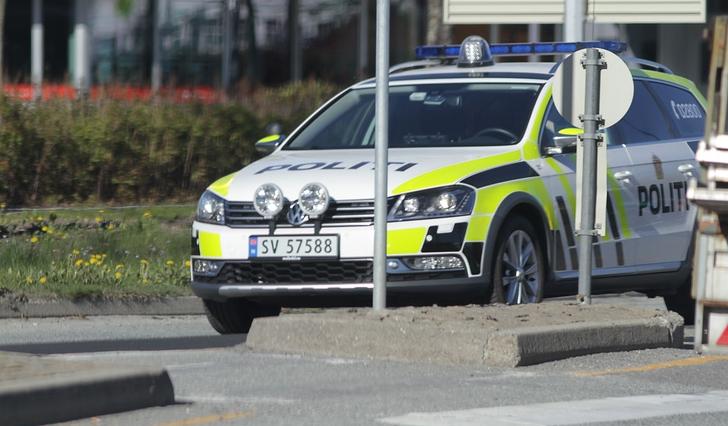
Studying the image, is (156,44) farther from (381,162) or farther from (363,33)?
(381,162)

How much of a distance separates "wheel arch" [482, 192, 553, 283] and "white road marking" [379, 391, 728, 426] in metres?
2.22

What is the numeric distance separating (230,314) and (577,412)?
384 centimetres

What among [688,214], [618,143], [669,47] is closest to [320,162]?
[618,143]

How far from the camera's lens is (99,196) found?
55.7 ft

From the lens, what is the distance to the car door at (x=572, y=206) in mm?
10562

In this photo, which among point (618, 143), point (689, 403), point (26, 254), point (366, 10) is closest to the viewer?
point (689, 403)

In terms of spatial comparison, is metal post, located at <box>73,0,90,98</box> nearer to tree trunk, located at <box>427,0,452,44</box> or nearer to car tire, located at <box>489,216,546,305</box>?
tree trunk, located at <box>427,0,452,44</box>

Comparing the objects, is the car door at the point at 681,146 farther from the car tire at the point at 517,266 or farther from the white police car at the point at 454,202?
the car tire at the point at 517,266

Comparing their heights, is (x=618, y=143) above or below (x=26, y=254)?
above

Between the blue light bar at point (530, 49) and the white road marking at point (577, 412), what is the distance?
4022mm

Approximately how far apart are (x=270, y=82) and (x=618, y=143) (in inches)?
825

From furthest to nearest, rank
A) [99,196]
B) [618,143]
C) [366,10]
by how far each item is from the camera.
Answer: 1. [366,10]
2. [99,196]
3. [618,143]

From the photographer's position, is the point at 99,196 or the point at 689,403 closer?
the point at 689,403

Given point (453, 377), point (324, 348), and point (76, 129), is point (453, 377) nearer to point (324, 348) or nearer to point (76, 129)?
point (324, 348)
